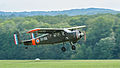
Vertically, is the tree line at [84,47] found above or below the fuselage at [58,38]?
below

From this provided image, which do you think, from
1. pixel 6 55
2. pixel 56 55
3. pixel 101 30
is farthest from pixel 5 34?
pixel 101 30

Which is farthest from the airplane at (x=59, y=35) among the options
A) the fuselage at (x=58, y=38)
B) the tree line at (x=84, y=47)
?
the tree line at (x=84, y=47)

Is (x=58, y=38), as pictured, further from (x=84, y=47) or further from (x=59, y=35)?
(x=84, y=47)

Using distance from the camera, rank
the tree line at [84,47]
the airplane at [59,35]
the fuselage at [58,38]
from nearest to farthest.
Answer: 1. the airplane at [59,35]
2. the fuselage at [58,38]
3. the tree line at [84,47]

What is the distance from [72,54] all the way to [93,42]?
10455 millimetres

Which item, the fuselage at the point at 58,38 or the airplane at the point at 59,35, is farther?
the fuselage at the point at 58,38

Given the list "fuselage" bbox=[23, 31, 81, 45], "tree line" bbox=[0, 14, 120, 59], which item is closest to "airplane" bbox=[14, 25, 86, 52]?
"fuselage" bbox=[23, 31, 81, 45]

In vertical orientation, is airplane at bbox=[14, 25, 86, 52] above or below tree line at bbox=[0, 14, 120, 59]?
above

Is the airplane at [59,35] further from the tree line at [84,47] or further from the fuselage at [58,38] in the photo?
the tree line at [84,47]

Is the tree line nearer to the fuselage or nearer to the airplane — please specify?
the fuselage

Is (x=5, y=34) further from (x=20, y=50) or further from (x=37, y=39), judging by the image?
(x=37, y=39)

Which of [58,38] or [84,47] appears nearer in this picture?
[58,38]

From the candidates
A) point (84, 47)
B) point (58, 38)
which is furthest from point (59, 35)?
point (84, 47)

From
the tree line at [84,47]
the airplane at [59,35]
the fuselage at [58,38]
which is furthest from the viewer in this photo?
the tree line at [84,47]
